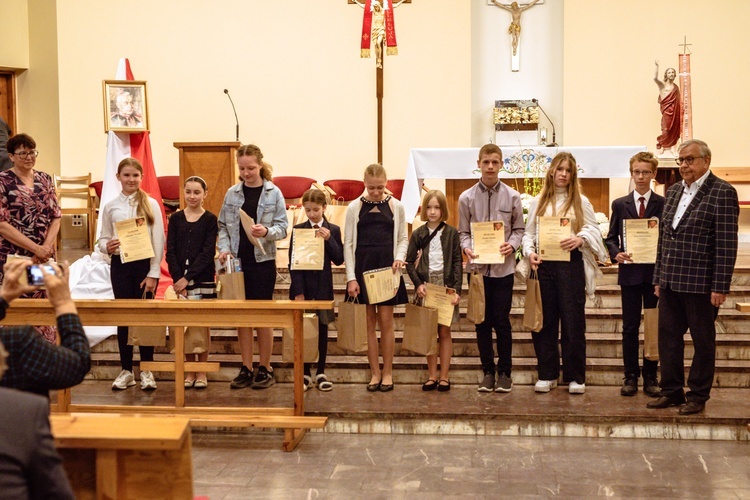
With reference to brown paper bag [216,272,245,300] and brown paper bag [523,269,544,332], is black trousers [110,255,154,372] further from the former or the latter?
Answer: brown paper bag [523,269,544,332]

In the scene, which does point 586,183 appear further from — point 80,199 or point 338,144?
point 80,199

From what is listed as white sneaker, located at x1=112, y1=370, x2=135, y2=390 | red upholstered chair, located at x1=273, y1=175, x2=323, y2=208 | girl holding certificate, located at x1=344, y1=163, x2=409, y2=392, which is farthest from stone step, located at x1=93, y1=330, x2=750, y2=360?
red upholstered chair, located at x1=273, y1=175, x2=323, y2=208

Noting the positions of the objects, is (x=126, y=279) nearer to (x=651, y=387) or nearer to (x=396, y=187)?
(x=651, y=387)

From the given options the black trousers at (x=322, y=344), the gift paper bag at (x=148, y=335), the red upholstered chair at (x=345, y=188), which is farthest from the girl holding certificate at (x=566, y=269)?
the red upholstered chair at (x=345, y=188)

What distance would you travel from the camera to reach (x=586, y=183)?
831 cm

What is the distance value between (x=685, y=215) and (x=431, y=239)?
1541 millimetres

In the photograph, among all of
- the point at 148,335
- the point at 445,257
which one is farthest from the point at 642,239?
the point at 148,335

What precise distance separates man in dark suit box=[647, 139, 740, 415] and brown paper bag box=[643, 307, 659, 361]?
26 centimetres

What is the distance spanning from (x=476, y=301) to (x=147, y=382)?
219cm

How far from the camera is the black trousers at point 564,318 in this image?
17.9 ft

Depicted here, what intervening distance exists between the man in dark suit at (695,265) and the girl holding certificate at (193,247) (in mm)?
2749

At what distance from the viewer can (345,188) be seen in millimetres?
10164

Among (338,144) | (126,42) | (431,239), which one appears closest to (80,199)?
(126,42)

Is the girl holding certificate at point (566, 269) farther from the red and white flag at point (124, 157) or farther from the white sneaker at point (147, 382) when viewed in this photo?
the red and white flag at point (124, 157)
